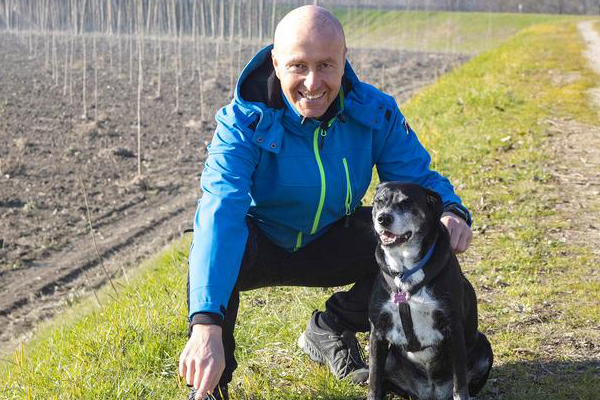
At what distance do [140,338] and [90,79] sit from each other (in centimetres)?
1845

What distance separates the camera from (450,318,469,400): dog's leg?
296 cm

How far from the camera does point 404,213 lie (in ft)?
9.51

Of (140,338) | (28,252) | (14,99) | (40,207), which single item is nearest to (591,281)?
A: (140,338)

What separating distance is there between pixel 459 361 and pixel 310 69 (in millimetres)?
1313

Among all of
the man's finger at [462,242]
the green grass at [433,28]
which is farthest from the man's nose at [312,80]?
the green grass at [433,28]

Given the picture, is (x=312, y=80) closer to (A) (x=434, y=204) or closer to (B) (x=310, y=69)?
(B) (x=310, y=69)

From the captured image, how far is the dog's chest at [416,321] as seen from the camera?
116 inches

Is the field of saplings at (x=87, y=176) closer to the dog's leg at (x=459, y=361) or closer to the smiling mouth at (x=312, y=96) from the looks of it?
the smiling mouth at (x=312, y=96)

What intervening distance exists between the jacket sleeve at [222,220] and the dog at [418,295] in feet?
1.77

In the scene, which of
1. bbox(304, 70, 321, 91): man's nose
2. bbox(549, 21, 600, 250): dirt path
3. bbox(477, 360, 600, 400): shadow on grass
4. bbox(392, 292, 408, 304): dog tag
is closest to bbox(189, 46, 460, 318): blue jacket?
bbox(304, 70, 321, 91): man's nose

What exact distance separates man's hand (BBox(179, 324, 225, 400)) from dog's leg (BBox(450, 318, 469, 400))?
37.2 inches

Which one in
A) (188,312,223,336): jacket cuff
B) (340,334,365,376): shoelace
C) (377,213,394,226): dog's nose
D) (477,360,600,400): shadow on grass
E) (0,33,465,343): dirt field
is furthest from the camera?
(0,33,465,343): dirt field

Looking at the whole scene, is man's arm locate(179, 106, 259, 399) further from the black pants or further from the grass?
the grass

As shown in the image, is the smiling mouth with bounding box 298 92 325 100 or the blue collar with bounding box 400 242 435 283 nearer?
the blue collar with bounding box 400 242 435 283
